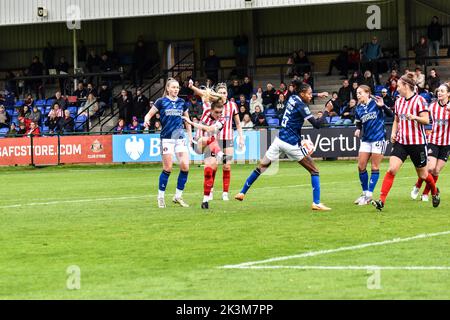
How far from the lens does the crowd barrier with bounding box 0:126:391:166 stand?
1506 inches

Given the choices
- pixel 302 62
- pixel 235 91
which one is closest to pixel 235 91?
pixel 235 91

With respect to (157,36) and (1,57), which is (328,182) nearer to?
(157,36)

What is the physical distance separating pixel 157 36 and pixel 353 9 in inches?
416

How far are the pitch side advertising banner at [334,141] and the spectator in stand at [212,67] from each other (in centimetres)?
1030

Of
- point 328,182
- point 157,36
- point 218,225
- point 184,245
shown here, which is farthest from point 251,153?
point 184,245

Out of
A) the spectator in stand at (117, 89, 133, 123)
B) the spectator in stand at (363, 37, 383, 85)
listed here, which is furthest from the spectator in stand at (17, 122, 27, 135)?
the spectator in stand at (363, 37, 383, 85)

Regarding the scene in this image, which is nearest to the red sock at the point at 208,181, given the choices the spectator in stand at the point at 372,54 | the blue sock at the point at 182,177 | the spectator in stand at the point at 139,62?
the blue sock at the point at 182,177

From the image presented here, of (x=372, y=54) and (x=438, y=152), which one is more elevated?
(x=372, y=54)

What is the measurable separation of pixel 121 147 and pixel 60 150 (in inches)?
99.8

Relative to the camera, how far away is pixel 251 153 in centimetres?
3894

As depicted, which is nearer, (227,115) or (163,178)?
(163,178)

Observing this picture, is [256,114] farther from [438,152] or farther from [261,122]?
[438,152]

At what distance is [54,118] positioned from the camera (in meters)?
45.9

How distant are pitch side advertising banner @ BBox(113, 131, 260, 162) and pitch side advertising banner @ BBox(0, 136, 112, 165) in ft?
1.47
